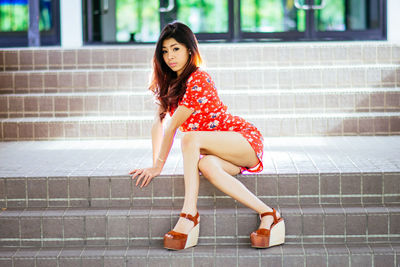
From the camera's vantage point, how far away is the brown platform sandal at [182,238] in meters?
2.77

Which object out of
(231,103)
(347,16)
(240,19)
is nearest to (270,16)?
(240,19)

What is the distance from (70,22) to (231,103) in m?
3.35

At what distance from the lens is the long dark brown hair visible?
2938 mm

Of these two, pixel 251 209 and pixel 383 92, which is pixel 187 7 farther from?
pixel 251 209

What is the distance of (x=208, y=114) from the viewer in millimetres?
3023

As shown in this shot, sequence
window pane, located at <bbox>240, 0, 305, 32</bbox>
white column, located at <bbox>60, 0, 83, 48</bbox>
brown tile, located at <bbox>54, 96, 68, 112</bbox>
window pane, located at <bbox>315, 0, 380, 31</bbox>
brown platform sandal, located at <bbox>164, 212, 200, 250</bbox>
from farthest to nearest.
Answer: window pane, located at <bbox>240, 0, 305, 32</bbox> → window pane, located at <bbox>315, 0, 380, 31</bbox> → white column, located at <bbox>60, 0, 83, 48</bbox> → brown tile, located at <bbox>54, 96, 68, 112</bbox> → brown platform sandal, located at <bbox>164, 212, 200, 250</bbox>

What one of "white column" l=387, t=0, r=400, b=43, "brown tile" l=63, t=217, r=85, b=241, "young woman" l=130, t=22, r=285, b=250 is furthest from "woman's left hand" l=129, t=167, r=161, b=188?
"white column" l=387, t=0, r=400, b=43

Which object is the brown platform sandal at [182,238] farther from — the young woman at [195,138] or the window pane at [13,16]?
the window pane at [13,16]

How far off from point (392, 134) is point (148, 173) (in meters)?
2.41

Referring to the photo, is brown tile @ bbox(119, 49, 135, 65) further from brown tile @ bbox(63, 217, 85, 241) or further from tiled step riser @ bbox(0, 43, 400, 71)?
brown tile @ bbox(63, 217, 85, 241)

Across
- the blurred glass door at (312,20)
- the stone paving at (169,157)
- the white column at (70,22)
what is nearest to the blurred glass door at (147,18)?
the white column at (70,22)

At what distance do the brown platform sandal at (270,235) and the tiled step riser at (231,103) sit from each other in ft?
6.62

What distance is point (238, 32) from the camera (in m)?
7.64

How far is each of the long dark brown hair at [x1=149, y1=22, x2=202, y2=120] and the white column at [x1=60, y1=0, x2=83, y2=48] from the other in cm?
A: 440
